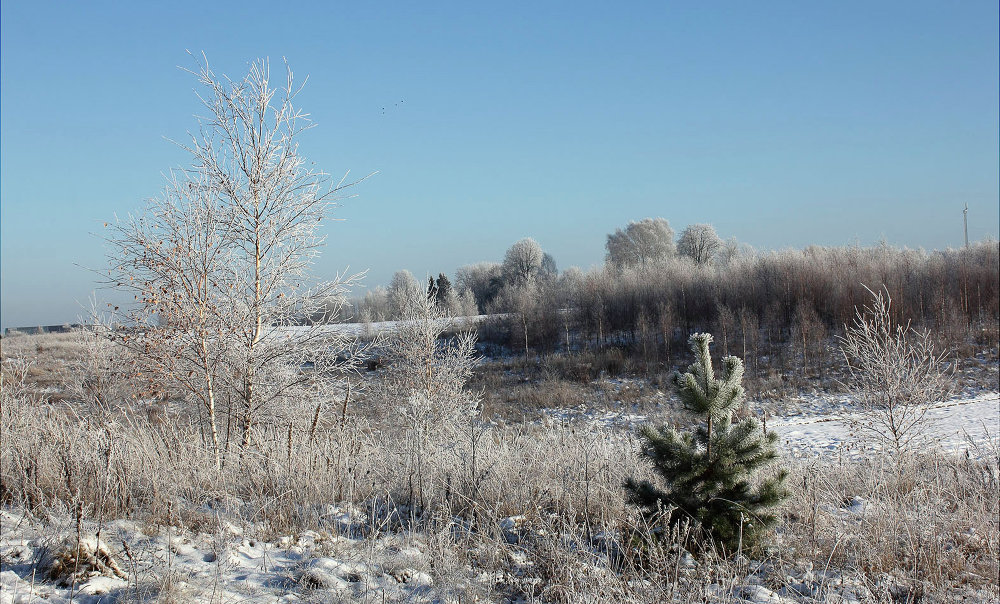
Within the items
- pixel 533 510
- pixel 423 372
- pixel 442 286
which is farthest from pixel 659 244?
pixel 533 510

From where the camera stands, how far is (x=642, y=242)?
64.4 metres

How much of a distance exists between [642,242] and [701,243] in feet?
20.5

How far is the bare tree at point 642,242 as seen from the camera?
63438 mm

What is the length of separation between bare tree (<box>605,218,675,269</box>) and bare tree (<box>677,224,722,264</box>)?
215cm

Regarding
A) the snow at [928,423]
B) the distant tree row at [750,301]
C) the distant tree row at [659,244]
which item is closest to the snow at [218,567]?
the snow at [928,423]

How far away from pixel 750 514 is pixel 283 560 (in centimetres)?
290

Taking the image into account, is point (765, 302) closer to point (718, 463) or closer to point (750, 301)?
point (750, 301)

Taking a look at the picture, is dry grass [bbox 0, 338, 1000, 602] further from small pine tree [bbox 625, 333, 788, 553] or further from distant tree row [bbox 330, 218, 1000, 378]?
distant tree row [bbox 330, 218, 1000, 378]

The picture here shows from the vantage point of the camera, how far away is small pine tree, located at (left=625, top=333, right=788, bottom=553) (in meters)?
3.56

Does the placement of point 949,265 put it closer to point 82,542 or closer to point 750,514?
point 750,514

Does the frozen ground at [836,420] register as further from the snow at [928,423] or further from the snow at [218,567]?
the snow at [218,567]

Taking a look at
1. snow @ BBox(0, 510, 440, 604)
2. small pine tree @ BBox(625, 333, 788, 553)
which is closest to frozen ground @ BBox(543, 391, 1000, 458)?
small pine tree @ BBox(625, 333, 788, 553)

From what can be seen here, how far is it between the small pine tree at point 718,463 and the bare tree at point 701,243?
197 feet

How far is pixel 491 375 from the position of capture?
113ft
